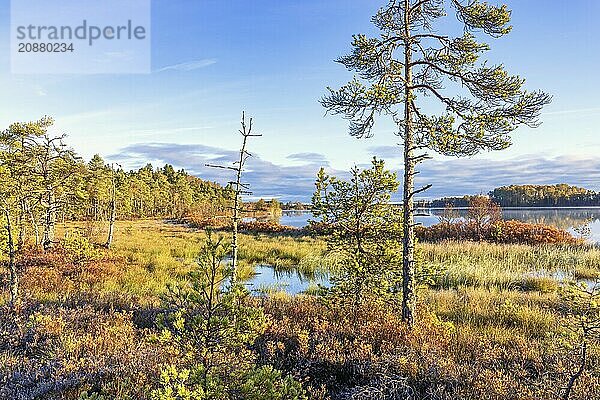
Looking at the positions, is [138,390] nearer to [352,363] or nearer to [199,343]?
[199,343]

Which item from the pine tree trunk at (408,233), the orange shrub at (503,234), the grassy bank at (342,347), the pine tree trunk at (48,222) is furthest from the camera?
the orange shrub at (503,234)

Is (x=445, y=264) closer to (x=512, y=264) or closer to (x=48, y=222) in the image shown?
(x=512, y=264)

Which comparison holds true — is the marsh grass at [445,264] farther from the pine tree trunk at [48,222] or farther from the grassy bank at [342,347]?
the pine tree trunk at [48,222]

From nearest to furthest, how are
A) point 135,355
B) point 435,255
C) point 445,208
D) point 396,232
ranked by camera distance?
point 135,355 < point 396,232 < point 435,255 < point 445,208

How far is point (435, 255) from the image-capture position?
19.3 meters

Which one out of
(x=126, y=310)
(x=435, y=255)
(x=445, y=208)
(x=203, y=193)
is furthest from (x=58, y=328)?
(x=203, y=193)

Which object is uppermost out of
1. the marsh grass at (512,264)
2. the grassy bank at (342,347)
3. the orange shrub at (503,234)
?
the orange shrub at (503,234)

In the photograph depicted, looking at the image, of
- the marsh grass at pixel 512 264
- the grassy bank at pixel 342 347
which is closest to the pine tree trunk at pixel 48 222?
the grassy bank at pixel 342 347

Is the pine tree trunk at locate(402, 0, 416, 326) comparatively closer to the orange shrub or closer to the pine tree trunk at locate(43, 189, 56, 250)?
the pine tree trunk at locate(43, 189, 56, 250)

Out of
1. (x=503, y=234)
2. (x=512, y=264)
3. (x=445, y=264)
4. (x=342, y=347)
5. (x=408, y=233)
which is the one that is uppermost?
(x=408, y=233)

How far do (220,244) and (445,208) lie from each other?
3238cm

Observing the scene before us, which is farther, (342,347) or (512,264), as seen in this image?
(512,264)

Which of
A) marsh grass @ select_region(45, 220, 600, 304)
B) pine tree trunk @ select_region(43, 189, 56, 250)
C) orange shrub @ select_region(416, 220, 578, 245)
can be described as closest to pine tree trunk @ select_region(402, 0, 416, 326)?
marsh grass @ select_region(45, 220, 600, 304)

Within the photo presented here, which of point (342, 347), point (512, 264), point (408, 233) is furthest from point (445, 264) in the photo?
point (512, 264)
